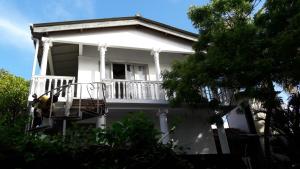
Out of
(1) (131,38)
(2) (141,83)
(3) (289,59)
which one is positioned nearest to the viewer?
(3) (289,59)

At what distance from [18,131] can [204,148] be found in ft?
29.3

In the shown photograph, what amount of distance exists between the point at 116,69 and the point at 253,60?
24.6ft

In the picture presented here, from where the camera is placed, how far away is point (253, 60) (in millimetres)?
8953

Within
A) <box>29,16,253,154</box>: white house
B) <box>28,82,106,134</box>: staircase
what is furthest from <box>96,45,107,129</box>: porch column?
<box>28,82,106,134</box>: staircase

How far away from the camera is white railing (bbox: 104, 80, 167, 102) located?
40.0 ft

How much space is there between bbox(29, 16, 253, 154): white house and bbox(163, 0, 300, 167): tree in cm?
228

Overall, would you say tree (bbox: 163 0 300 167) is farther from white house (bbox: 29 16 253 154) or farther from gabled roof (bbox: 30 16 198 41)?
gabled roof (bbox: 30 16 198 41)

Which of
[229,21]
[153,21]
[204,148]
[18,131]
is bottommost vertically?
[204,148]

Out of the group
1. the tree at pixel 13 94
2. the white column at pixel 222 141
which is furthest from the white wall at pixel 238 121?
the tree at pixel 13 94

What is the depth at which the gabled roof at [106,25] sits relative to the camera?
1305 cm

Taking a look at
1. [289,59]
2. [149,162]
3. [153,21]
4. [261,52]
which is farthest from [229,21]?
[149,162]

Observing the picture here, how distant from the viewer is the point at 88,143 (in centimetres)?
546

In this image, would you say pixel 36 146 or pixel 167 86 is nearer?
pixel 36 146

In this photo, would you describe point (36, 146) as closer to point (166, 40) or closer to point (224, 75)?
point (224, 75)
